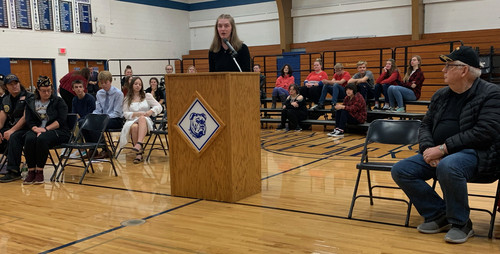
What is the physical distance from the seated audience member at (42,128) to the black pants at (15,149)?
15 centimetres

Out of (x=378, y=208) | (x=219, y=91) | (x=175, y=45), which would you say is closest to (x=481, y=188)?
(x=378, y=208)

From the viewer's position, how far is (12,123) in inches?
248

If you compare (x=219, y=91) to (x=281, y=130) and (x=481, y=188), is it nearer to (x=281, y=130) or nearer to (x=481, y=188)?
(x=481, y=188)

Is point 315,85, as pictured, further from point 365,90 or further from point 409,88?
point 409,88

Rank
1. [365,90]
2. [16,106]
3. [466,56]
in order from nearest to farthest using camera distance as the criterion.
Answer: [466,56] → [16,106] → [365,90]

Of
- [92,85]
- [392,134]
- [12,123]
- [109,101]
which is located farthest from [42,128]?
[92,85]

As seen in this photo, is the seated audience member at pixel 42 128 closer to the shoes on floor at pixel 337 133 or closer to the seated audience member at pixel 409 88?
the shoes on floor at pixel 337 133

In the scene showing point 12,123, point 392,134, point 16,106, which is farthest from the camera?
point 12,123

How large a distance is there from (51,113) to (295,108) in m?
5.48

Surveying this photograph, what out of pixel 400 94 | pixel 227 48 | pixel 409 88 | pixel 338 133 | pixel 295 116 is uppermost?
pixel 227 48

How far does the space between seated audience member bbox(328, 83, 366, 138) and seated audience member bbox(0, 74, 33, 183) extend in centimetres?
546

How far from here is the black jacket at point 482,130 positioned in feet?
10.1

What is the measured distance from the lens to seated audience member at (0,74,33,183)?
5.55 metres

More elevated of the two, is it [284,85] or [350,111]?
[284,85]
